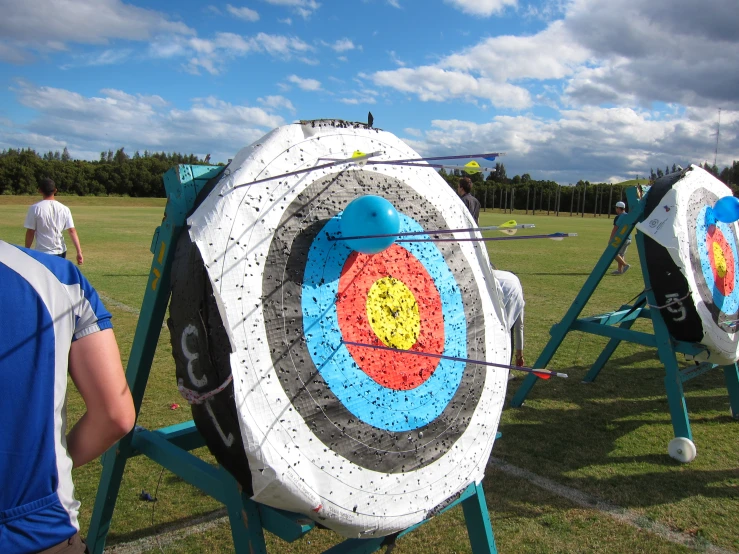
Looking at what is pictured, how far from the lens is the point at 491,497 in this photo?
3156 mm

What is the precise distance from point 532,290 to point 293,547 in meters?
8.14

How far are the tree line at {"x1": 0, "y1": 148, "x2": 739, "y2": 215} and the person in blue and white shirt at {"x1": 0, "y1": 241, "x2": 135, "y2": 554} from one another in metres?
38.9

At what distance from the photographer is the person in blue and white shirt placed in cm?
114

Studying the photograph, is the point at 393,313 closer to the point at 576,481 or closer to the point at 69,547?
the point at 69,547

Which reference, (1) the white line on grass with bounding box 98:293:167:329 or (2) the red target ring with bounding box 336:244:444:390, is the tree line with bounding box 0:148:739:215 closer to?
(1) the white line on grass with bounding box 98:293:167:329

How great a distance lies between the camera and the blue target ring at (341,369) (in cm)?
176

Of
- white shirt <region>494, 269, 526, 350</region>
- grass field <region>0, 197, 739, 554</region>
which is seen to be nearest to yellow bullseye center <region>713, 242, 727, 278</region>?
grass field <region>0, 197, 739, 554</region>

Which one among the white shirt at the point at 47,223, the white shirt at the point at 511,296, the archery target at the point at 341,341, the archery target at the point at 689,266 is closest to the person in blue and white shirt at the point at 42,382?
the archery target at the point at 341,341

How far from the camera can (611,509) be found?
3.07 m

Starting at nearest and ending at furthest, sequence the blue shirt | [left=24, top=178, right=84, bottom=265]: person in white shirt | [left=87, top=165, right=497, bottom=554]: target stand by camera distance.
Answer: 1. the blue shirt
2. [left=87, top=165, right=497, bottom=554]: target stand
3. [left=24, top=178, right=84, bottom=265]: person in white shirt

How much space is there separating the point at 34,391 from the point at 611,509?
2.96 metres

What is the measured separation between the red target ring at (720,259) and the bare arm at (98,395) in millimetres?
4100

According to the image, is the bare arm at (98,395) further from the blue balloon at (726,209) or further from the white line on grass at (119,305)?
the white line on grass at (119,305)

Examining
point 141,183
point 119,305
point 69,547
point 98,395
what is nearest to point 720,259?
point 98,395
